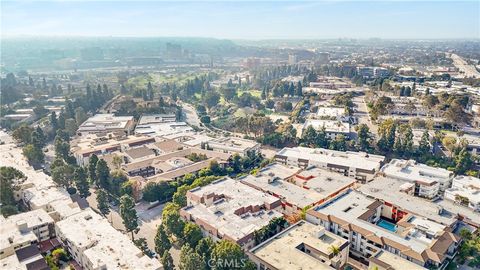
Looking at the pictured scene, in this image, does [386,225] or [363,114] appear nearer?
[386,225]

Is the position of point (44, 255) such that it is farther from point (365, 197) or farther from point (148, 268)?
point (365, 197)

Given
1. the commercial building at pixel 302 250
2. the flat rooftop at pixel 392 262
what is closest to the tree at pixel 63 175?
the commercial building at pixel 302 250

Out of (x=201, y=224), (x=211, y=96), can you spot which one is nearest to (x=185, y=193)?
(x=201, y=224)

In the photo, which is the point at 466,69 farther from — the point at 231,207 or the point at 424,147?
the point at 231,207

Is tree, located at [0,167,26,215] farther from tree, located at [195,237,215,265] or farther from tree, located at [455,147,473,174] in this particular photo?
tree, located at [455,147,473,174]

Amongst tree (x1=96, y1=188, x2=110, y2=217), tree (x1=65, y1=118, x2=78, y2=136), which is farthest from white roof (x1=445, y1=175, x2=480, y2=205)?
tree (x1=65, y1=118, x2=78, y2=136)

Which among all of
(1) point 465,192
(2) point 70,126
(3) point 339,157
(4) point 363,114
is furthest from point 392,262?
(2) point 70,126

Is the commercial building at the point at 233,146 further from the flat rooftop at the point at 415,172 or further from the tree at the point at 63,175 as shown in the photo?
the tree at the point at 63,175
